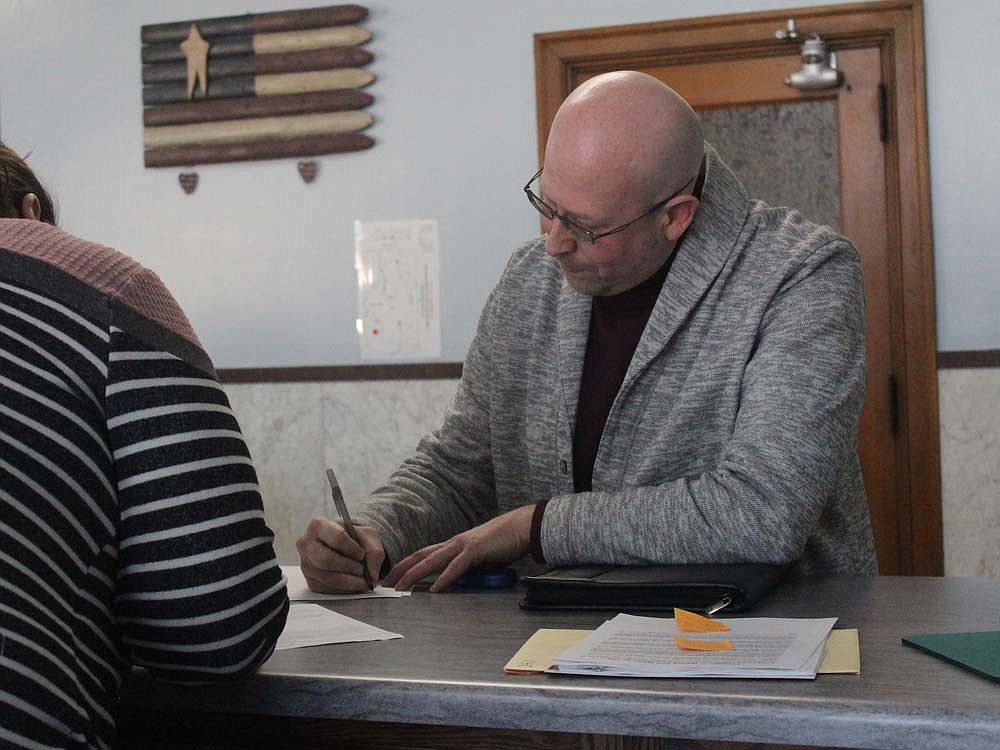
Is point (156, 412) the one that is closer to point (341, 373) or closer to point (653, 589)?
point (653, 589)

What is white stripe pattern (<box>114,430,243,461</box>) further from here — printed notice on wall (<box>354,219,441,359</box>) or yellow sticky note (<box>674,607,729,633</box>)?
printed notice on wall (<box>354,219,441,359</box>)

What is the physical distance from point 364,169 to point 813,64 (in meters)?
1.38

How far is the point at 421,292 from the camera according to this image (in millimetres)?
3820

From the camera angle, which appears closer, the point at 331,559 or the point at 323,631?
the point at 323,631

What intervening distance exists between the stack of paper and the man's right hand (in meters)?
0.46

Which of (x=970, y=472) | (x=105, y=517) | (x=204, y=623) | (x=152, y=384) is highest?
(x=152, y=384)

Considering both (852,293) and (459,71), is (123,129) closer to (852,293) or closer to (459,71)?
(459,71)

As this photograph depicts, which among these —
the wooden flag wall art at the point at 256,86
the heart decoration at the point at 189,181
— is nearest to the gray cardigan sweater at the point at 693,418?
the wooden flag wall art at the point at 256,86

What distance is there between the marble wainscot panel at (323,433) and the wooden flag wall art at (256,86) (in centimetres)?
76

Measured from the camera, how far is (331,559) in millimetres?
1676

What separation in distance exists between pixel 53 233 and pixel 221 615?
37cm

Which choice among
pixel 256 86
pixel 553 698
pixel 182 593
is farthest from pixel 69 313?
pixel 256 86

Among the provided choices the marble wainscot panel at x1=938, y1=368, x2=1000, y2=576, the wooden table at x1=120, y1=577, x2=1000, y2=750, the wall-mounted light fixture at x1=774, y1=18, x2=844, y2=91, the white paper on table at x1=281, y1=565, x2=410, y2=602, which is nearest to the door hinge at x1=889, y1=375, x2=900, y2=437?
the marble wainscot panel at x1=938, y1=368, x2=1000, y2=576

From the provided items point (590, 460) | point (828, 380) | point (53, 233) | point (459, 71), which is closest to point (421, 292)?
point (459, 71)
